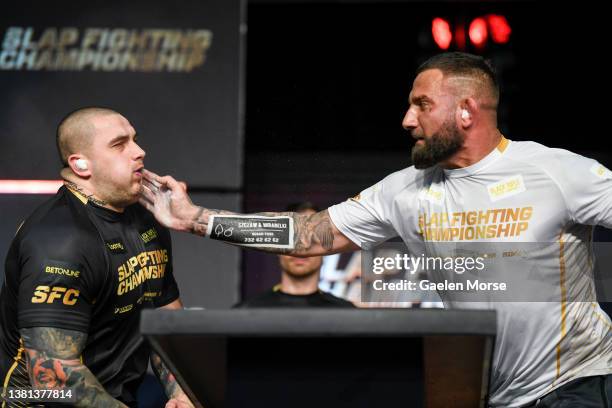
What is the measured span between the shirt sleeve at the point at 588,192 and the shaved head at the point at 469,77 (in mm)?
322

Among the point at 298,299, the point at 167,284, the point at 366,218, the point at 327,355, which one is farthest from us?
the point at 298,299

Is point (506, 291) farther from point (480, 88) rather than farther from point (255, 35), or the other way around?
point (255, 35)

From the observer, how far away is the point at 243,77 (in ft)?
11.5

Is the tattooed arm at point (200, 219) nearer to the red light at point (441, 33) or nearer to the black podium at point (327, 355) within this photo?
the black podium at point (327, 355)

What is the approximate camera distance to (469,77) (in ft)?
7.09

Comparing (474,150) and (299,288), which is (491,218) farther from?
(299,288)

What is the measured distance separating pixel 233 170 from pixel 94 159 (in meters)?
1.21

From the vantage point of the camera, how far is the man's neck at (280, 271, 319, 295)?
11.9 ft

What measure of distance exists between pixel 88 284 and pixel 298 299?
166 centimetres

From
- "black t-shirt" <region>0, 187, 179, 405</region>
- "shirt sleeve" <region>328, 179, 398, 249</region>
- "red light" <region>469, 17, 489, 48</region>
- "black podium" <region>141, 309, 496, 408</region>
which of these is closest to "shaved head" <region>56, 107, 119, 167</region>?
"black t-shirt" <region>0, 187, 179, 405</region>

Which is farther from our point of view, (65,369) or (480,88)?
(480,88)

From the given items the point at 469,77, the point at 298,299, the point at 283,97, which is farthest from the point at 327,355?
the point at 298,299

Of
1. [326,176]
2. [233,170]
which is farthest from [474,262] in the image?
[233,170]

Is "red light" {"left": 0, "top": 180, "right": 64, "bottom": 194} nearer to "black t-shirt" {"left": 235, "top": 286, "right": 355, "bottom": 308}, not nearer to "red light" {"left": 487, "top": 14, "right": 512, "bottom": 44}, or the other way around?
"black t-shirt" {"left": 235, "top": 286, "right": 355, "bottom": 308}
